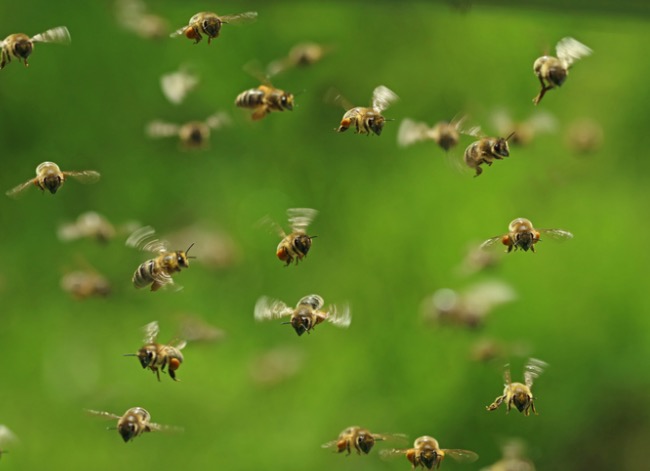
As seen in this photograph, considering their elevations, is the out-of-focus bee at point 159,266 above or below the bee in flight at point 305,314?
above

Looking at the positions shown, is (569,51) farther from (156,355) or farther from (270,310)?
(156,355)

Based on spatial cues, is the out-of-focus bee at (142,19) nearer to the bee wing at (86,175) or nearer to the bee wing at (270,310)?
the bee wing at (86,175)

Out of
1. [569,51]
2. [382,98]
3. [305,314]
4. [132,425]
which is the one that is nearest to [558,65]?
[569,51]

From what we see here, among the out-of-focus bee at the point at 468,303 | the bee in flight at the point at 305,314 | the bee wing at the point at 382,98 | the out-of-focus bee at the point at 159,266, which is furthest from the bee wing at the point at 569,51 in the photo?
the out-of-focus bee at the point at 468,303

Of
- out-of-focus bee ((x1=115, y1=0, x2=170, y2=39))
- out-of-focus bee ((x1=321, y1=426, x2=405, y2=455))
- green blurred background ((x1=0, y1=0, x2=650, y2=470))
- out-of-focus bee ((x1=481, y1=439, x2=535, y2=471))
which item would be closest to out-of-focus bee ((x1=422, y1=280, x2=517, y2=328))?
green blurred background ((x1=0, y1=0, x2=650, y2=470))

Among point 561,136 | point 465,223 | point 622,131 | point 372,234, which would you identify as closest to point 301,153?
point 372,234

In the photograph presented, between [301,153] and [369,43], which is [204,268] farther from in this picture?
[369,43]
